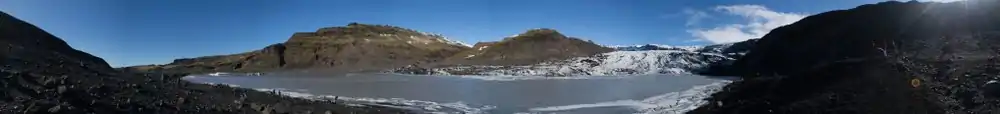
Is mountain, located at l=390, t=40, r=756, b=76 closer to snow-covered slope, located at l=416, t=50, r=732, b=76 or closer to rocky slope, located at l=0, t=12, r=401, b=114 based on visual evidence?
snow-covered slope, located at l=416, t=50, r=732, b=76

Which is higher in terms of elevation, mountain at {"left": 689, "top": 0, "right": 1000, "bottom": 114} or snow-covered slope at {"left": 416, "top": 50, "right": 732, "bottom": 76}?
snow-covered slope at {"left": 416, "top": 50, "right": 732, "bottom": 76}

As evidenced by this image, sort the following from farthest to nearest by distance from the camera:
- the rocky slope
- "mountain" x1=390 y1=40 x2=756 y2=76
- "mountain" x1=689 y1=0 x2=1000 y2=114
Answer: "mountain" x1=390 y1=40 x2=756 y2=76
"mountain" x1=689 y1=0 x2=1000 y2=114
the rocky slope

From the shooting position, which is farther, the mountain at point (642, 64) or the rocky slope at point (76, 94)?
the mountain at point (642, 64)

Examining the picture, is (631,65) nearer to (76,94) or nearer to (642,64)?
(642,64)

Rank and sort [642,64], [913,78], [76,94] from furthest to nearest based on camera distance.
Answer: [642,64]
[913,78]
[76,94]

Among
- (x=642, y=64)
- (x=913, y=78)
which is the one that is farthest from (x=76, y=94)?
(x=642, y=64)

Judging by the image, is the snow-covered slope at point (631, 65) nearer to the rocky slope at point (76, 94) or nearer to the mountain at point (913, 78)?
the mountain at point (913, 78)

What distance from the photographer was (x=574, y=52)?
199 meters

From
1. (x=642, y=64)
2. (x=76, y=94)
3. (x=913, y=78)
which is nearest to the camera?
(x=76, y=94)

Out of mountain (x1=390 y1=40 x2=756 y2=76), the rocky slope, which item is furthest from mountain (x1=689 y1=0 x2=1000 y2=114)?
mountain (x1=390 y1=40 x2=756 y2=76)

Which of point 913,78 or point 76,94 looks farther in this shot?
point 913,78

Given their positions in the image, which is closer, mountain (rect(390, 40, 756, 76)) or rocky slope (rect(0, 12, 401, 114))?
rocky slope (rect(0, 12, 401, 114))

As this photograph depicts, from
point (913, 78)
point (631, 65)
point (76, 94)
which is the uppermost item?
point (631, 65)

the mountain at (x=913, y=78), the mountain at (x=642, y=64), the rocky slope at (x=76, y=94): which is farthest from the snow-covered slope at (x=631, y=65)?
the rocky slope at (x=76, y=94)
